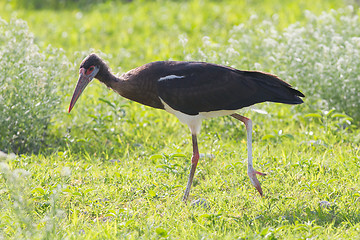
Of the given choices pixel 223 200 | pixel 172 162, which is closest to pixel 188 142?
pixel 172 162

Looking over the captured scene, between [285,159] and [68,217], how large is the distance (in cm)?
233

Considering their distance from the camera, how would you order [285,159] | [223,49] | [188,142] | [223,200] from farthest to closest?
1. [223,49]
2. [188,142]
3. [285,159]
4. [223,200]

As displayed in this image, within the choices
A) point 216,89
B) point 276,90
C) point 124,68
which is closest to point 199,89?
point 216,89

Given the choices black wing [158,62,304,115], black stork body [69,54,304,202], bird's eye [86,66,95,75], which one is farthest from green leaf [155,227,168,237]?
bird's eye [86,66,95,75]

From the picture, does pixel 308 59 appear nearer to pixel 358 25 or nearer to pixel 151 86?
pixel 358 25

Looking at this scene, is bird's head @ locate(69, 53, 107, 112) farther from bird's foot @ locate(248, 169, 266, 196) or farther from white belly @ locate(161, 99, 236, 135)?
bird's foot @ locate(248, 169, 266, 196)

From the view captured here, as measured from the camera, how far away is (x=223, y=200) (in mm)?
5137

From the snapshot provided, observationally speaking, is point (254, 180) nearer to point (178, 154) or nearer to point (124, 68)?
point (178, 154)

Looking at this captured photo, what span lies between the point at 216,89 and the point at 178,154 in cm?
81

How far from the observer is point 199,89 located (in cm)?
547

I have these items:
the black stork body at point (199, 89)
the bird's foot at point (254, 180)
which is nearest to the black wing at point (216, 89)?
the black stork body at point (199, 89)

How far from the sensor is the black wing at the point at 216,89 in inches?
212

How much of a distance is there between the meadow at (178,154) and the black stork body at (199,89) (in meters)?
0.43

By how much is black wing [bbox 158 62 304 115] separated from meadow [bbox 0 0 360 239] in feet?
2.27
